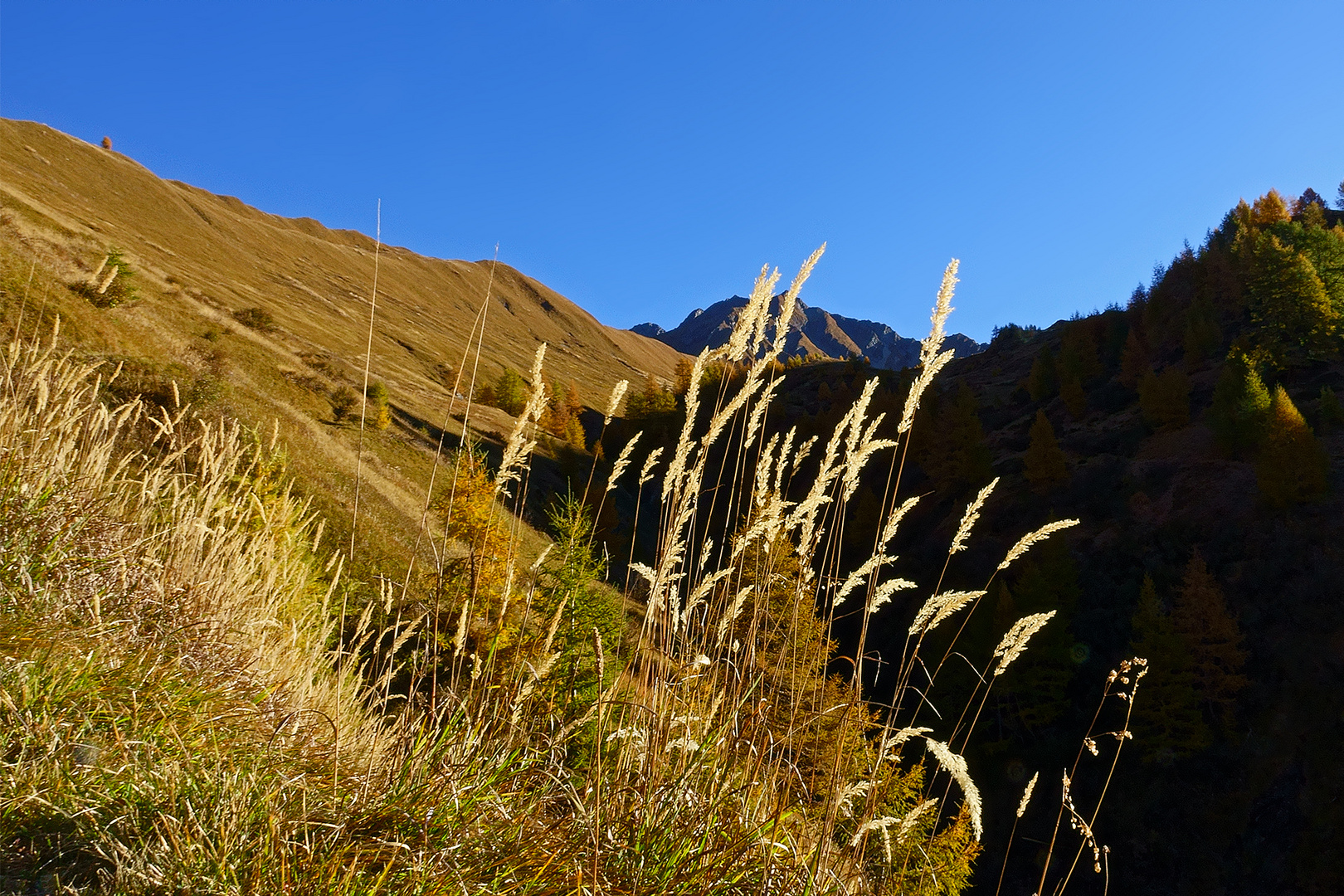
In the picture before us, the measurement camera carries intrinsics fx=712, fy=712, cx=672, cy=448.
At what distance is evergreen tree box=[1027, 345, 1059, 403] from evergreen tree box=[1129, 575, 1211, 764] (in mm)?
33197

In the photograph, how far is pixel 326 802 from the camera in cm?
186

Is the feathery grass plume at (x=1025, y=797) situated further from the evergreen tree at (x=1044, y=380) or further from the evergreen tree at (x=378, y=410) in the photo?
the evergreen tree at (x=1044, y=380)

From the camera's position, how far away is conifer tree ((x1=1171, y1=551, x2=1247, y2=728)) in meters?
27.2

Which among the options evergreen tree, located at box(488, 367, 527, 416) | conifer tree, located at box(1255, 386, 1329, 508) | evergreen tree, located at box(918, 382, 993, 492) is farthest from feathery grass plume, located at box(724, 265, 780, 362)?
evergreen tree, located at box(488, 367, 527, 416)

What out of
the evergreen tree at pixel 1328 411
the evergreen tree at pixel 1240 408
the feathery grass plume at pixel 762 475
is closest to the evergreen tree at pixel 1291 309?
the evergreen tree at pixel 1328 411

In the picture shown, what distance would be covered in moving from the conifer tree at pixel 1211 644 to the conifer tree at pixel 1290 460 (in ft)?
25.5

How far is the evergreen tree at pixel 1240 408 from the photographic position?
116 feet

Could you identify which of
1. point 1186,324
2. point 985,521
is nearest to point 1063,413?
point 1186,324

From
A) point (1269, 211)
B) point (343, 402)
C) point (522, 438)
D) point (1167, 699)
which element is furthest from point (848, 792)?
point (1269, 211)

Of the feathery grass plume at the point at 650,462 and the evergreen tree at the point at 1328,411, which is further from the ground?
the evergreen tree at the point at 1328,411

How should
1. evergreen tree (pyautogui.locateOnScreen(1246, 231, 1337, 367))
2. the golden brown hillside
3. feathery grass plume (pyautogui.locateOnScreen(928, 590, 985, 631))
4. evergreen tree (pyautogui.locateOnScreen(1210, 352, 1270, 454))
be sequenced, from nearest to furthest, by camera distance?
feathery grass plume (pyautogui.locateOnScreen(928, 590, 985, 631)), the golden brown hillside, evergreen tree (pyautogui.locateOnScreen(1210, 352, 1270, 454)), evergreen tree (pyautogui.locateOnScreen(1246, 231, 1337, 367))

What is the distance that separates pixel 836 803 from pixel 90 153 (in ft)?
435

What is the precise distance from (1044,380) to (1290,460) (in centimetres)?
2614

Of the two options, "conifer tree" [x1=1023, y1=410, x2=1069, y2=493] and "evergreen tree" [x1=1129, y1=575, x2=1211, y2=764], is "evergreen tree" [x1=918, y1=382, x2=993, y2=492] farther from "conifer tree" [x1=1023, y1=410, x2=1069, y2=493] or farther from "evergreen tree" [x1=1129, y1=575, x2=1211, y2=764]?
"evergreen tree" [x1=1129, y1=575, x2=1211, y2=764]
